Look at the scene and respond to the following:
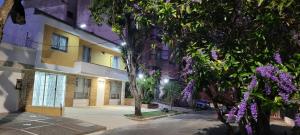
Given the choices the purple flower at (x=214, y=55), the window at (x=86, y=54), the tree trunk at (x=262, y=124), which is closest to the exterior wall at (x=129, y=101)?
the window at (x=86, y=54)

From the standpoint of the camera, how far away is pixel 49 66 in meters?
25.0

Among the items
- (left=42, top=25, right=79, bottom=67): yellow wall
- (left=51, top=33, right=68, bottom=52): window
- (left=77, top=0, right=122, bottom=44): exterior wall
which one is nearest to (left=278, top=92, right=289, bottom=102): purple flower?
(left=42, top=25, right=79, bottom=67): yellow wall

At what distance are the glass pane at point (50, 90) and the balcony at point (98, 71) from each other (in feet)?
11.3

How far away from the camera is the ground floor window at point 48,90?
23923 mm

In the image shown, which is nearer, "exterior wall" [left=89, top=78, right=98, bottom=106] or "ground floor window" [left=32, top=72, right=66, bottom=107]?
"ground floor window" [left=32, top=72, right=66, bottom=107]

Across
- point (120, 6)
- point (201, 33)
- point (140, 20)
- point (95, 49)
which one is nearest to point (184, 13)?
point (201, 33)

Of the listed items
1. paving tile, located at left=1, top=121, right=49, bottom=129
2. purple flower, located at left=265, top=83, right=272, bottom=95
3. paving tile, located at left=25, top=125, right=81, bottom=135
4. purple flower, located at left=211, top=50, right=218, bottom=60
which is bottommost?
paving tile, located at left=25, top=125, right=81, bottom=135

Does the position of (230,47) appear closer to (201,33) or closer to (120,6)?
(201,33)

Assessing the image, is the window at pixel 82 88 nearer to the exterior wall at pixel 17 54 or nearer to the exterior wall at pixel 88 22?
the exterior wall at pixel 17 54

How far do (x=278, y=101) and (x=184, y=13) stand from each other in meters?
2.94

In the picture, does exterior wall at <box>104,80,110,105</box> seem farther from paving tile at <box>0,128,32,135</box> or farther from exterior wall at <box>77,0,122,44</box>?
paving tile at <box>0,128,32,135</box>

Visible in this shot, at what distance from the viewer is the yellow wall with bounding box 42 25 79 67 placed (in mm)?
24750

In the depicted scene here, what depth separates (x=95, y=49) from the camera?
34969 mm

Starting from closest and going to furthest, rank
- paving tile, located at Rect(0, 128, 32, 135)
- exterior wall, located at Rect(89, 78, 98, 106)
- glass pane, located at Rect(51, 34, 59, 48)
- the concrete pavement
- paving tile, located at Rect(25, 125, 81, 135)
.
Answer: paving tile, located at Rect(0, 128, 32, 135) < paving tile, located at Rect(25, 125, 81, 135) < the concrete pavement < glass pane, located at Rect(51, 34, 59, 48) < exterior wall, located at Rect(89, 78, 98, 106)
